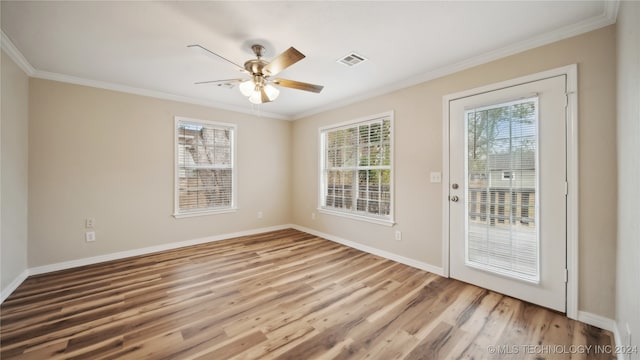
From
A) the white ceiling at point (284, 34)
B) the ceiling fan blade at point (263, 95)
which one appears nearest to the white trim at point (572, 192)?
the white ceiling at point (284, 34)

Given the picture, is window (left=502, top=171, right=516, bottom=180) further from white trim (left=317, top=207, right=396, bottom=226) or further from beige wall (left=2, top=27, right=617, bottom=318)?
white trim (left=317, top=207, right=396, bottom=226)

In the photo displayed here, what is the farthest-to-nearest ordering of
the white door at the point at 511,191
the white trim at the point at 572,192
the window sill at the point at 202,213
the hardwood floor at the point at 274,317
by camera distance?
the window sill at the point at 202,213, the white door at the point at 511,191, the white trim at the point at 572,192, the hardwood floor at the point at 274,317

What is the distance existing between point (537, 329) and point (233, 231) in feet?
14.1

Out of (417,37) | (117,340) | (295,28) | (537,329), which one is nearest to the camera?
(117,340)

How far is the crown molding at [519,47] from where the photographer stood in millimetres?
1892

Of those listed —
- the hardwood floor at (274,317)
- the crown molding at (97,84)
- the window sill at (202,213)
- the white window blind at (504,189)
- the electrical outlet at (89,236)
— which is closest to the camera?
the hardwood floor at (274,317)

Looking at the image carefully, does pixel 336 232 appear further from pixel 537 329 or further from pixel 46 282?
pixel 46 282

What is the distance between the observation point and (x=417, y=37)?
7.38 feet

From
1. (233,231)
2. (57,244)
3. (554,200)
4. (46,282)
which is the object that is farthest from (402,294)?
(57,244)

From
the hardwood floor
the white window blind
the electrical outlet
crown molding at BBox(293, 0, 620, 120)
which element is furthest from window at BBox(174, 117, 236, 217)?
the white window blind

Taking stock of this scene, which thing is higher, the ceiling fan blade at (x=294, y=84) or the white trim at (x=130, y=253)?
the ceiling fan blade at (x=294, y=84)

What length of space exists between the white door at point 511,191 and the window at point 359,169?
96 cm

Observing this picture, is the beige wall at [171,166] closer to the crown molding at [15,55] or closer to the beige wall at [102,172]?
the beige wall at [102,172]

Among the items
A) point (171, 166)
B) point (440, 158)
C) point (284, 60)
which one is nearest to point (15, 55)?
point (171, 166)
